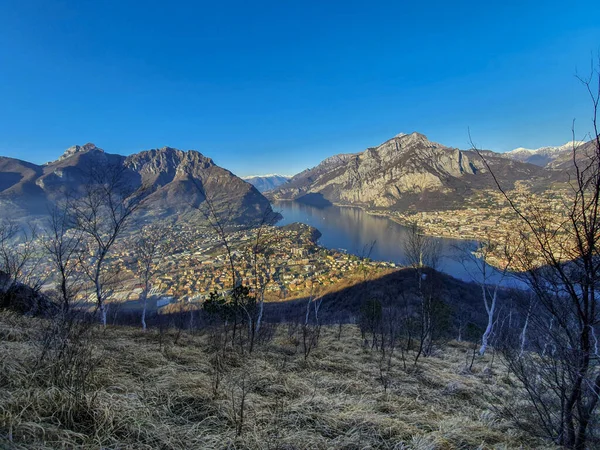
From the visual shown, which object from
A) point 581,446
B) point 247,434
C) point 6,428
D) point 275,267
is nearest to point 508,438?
point 581,446

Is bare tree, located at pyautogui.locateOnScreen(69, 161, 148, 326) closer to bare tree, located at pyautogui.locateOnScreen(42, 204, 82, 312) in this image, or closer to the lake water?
bare tree, located at pyautogui.locateOnScreen(42, 204, 82, 312)

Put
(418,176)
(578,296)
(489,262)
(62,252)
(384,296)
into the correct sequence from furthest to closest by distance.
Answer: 1. (418,176)
2. (384,296)
3. (489,262)
4. (62,252)
5. (578,296)

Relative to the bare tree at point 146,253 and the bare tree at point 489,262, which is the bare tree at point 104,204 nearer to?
the bare tree at point 146,253

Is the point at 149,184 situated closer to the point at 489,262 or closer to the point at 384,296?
the point at 489,262

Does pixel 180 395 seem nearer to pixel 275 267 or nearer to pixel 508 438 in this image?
pixel 508 438

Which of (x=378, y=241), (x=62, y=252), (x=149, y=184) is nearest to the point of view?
(x=62, y=252)

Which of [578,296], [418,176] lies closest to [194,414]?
[578,296]

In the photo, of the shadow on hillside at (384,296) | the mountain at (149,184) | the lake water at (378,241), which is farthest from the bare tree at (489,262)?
the lake water at (378,241)
